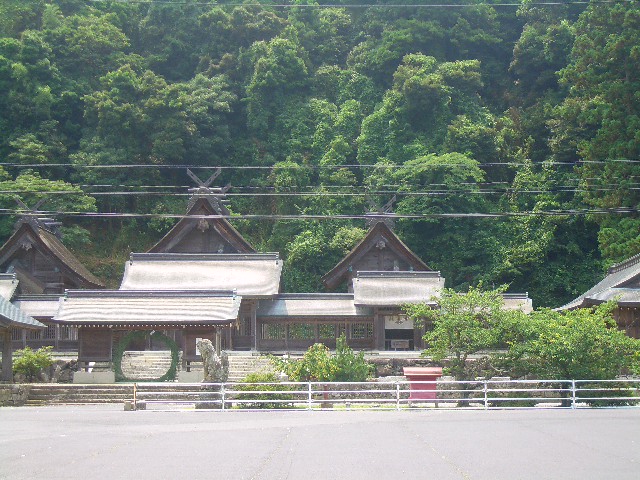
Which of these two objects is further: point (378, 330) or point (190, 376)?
point (378, 330)

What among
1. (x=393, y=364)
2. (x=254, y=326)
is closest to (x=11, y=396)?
(x=254, y=326)

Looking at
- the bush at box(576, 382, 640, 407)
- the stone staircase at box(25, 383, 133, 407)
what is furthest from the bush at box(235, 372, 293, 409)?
the bush at box(576, 382, 640, 407)

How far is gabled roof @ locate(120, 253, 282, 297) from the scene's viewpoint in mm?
38719

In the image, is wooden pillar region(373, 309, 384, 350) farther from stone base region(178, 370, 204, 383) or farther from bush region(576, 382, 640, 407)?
bush region(576, 382, 640, 407)

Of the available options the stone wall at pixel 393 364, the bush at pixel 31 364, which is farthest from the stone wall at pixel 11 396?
the stone wall at pixel 393 364

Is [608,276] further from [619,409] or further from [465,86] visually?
[465,86]

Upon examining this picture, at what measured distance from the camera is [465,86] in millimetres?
52531

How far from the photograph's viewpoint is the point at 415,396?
939 inches

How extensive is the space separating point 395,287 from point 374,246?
17.7 feet

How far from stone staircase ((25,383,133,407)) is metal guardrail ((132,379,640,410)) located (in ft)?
11.8

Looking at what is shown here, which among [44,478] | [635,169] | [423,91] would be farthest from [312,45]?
[44,478]

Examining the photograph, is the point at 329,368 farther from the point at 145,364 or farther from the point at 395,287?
the point at 395,287

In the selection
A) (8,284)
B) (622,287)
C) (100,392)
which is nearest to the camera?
(100,392)

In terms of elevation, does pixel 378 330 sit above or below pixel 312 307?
below
